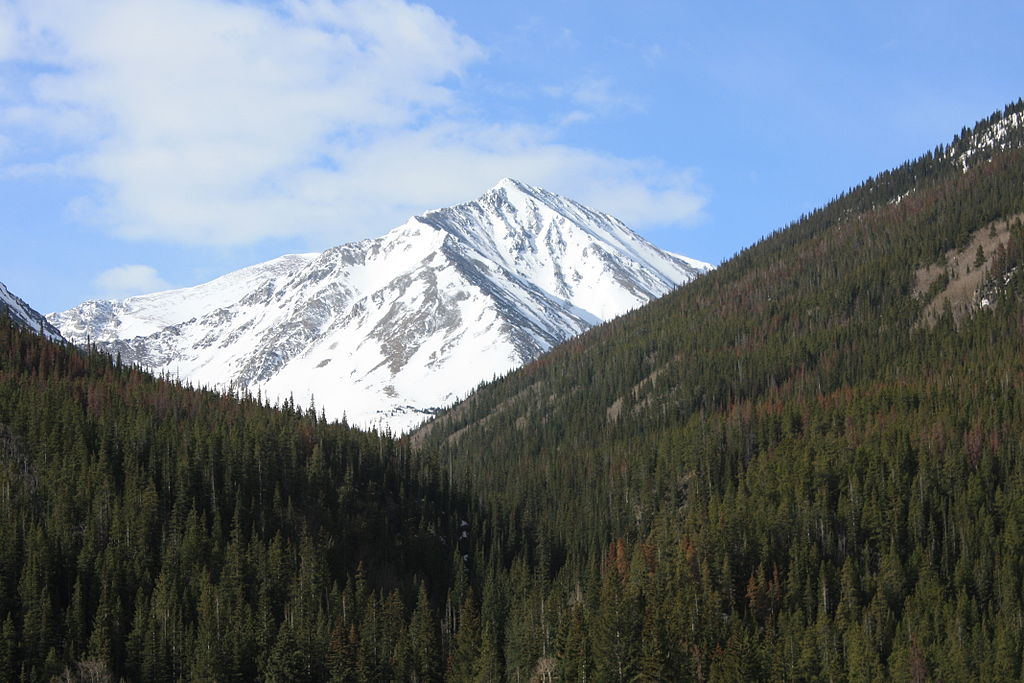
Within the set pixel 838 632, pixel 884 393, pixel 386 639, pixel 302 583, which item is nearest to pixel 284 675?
pixel 386 639

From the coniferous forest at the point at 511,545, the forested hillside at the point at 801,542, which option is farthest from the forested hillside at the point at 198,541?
the forested hillside at the point at 801,542

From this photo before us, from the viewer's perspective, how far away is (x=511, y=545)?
580 ft

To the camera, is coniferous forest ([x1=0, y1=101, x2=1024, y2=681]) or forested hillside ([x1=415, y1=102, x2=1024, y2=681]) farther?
coniferous forest ([x1=0, y1=101, x2=1024, y2=681])

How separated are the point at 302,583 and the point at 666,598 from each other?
137 ft

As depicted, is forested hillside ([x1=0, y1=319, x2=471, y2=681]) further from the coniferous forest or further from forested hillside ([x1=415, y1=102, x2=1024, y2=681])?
forested hillside ([x1=415, y1=102, x2=1024, y2=681])

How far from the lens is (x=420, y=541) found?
556 ft

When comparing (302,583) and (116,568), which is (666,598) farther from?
(116,568)

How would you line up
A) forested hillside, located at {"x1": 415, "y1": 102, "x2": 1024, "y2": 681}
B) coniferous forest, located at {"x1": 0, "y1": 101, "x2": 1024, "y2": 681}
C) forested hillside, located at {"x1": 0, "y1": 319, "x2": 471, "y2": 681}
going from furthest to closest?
forested hillside, located at {"x1": 0, "y1": 319, "x2": 471, "y2": 681} < coniferous forest, located at {"x1": 0, "y1": 101, "x2": 1024, "y2": 681} < forested hillside, located at {"x1": 415, "y1": 102, "x2": 1024, "y2": 681}

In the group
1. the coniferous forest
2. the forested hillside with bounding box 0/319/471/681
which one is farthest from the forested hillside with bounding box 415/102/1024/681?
the forested hillside with bounding box 0/319/471/681

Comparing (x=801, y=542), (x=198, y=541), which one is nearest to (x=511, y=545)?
(x=801, y=542)

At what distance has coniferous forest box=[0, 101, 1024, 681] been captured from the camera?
119625 mm

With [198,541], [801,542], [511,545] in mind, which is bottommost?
[801,542]

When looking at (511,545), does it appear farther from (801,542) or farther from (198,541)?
(198,541)

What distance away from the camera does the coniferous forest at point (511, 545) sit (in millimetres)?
119625
